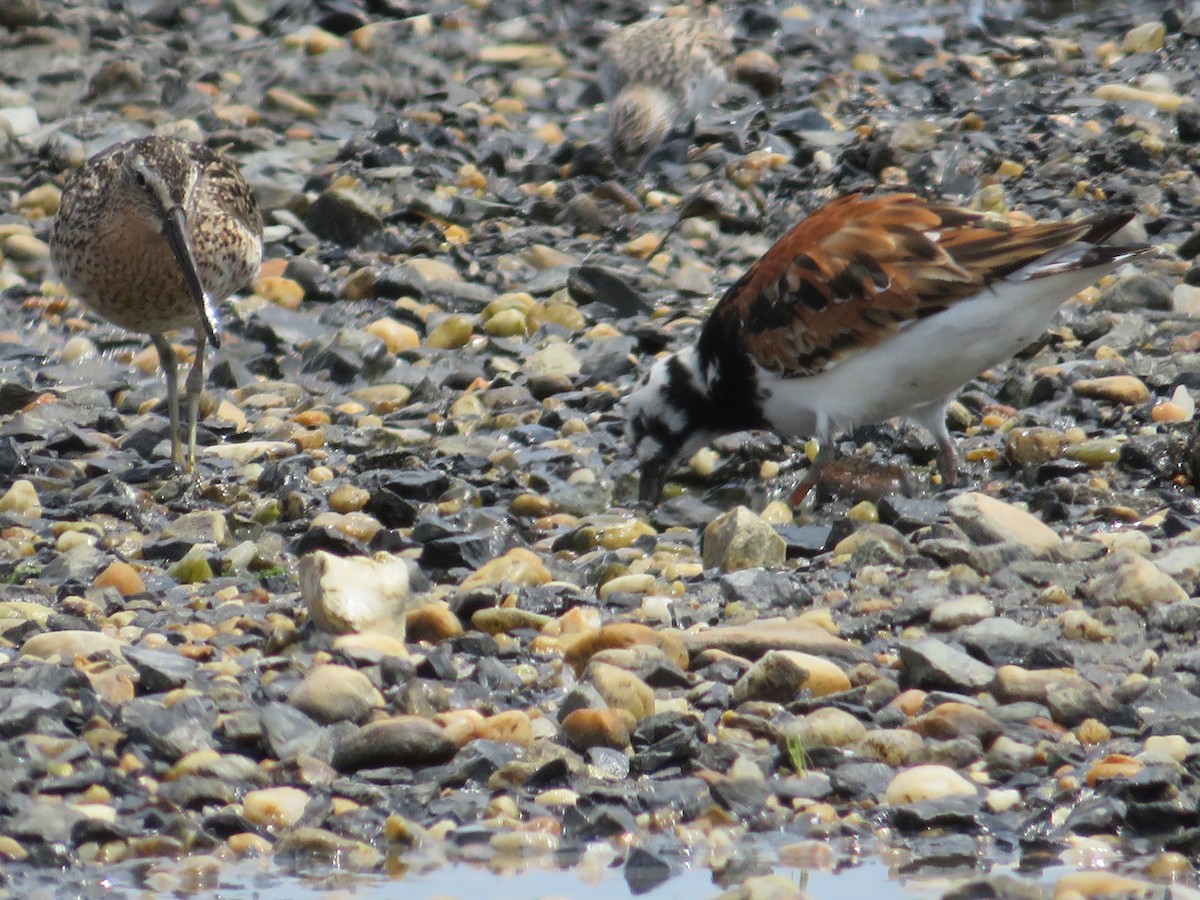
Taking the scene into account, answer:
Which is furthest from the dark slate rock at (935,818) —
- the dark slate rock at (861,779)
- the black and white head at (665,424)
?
the black and white head at (665,424)

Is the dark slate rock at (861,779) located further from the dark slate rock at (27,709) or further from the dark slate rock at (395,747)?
the dark slate rock at (27,709)

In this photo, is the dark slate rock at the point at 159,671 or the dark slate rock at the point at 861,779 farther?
the dark slate rock at the point at 159,671

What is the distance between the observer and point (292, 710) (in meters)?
4.50

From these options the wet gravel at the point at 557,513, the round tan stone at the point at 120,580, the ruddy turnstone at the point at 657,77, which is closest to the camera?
the wet gravel at the point at 557,513

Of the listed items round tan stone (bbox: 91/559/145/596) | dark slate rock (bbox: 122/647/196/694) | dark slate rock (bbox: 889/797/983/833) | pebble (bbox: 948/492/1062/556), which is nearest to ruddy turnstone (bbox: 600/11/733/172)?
pebble (bbox: 948/492/1062/556)

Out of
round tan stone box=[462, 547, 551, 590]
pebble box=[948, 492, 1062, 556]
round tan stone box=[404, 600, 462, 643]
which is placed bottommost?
round tan stone box=[462, 547, 551, 590]

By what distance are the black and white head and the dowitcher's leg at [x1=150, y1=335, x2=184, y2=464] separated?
192 centimetres

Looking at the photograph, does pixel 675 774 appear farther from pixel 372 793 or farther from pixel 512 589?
pixel 512 589

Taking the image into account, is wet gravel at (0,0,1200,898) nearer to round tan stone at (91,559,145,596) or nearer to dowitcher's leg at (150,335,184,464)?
round tan stone at (91,559,145,596)

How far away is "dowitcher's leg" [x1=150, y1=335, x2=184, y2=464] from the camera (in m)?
7.34

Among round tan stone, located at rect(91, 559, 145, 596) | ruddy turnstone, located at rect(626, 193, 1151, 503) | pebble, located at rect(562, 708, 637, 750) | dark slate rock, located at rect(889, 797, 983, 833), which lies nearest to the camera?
dark slate rock, located at rect(889, 797, 983, 833)

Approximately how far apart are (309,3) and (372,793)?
10.5 meters

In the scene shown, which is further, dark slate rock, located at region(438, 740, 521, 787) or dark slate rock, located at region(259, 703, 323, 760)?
dark slate rock, located at region(259, 703, 323, 760)

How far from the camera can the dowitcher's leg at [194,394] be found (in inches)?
290
